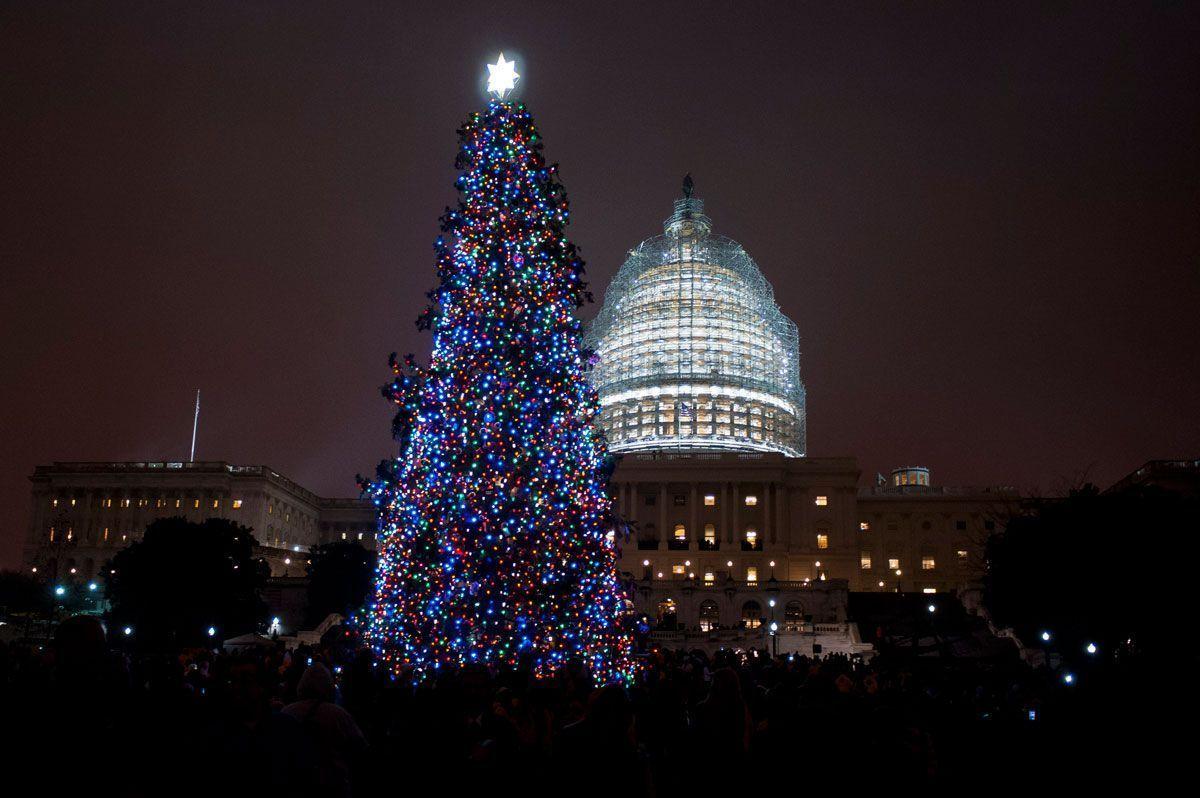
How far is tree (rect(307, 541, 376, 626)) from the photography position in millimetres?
79625

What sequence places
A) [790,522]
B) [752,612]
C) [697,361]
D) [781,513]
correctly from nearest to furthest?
[752,612]
[781,513]
[790,522]
[697,361]

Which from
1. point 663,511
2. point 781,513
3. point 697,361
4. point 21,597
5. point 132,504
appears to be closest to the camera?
point 21,597

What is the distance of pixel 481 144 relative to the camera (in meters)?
22.8

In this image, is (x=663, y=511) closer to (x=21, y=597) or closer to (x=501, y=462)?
(x=21, y=597)

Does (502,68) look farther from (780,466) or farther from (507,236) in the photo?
(780,466)

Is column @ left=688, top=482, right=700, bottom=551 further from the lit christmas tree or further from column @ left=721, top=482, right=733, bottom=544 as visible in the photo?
the lit christmas tree

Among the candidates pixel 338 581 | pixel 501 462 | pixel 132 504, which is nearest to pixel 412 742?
pixel 501 462

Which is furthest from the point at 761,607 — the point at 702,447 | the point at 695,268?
the point at 695,268

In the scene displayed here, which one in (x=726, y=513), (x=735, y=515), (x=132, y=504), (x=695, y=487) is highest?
(x=695, y=487)

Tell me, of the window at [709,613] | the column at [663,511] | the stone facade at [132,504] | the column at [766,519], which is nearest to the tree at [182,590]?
the window at [709,613]

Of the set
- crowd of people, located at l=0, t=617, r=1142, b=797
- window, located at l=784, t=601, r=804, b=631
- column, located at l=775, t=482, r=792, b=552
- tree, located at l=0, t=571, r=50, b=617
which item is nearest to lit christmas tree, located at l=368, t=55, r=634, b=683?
crowd of people, located at l=0, t=617, r=1142, b=797

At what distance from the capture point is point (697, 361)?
402 ft

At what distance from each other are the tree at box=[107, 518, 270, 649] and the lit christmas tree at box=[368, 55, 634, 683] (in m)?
47.8

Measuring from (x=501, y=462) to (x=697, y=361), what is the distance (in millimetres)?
102456
